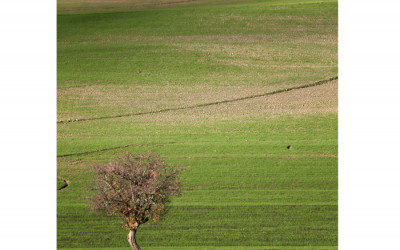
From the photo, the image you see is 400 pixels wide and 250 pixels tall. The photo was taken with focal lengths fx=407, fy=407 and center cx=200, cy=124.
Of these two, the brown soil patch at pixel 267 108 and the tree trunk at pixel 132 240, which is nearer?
the tree trunk at pixel 132 240

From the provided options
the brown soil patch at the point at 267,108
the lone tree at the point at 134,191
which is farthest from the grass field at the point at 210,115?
the lone tree at the point at 134,191

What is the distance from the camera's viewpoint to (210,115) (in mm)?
9195

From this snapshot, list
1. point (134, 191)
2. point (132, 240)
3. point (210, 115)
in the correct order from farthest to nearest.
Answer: point (210, 115) → point (132, 240) → point (134, 191)

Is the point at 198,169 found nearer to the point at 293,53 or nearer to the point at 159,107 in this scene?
the point at 159,107

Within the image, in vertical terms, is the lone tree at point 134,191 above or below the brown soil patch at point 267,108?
below

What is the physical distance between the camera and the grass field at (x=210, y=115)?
8438 mm

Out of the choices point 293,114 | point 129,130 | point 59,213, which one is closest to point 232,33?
point 293,114

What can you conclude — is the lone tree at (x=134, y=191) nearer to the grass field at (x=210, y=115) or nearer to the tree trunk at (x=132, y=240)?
the tree trunk at (x=132, y=240)

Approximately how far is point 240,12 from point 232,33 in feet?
2.47

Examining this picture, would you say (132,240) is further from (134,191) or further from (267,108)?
(267,108)

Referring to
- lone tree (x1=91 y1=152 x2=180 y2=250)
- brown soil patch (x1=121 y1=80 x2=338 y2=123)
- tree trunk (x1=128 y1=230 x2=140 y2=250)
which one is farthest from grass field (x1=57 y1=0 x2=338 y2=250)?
lone tree (x1=91 y1=152 x2=180 y2=250)

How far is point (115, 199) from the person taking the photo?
7.33 meters

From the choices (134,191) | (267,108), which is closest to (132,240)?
(134,191)

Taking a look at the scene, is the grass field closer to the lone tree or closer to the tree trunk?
the tree trunk
